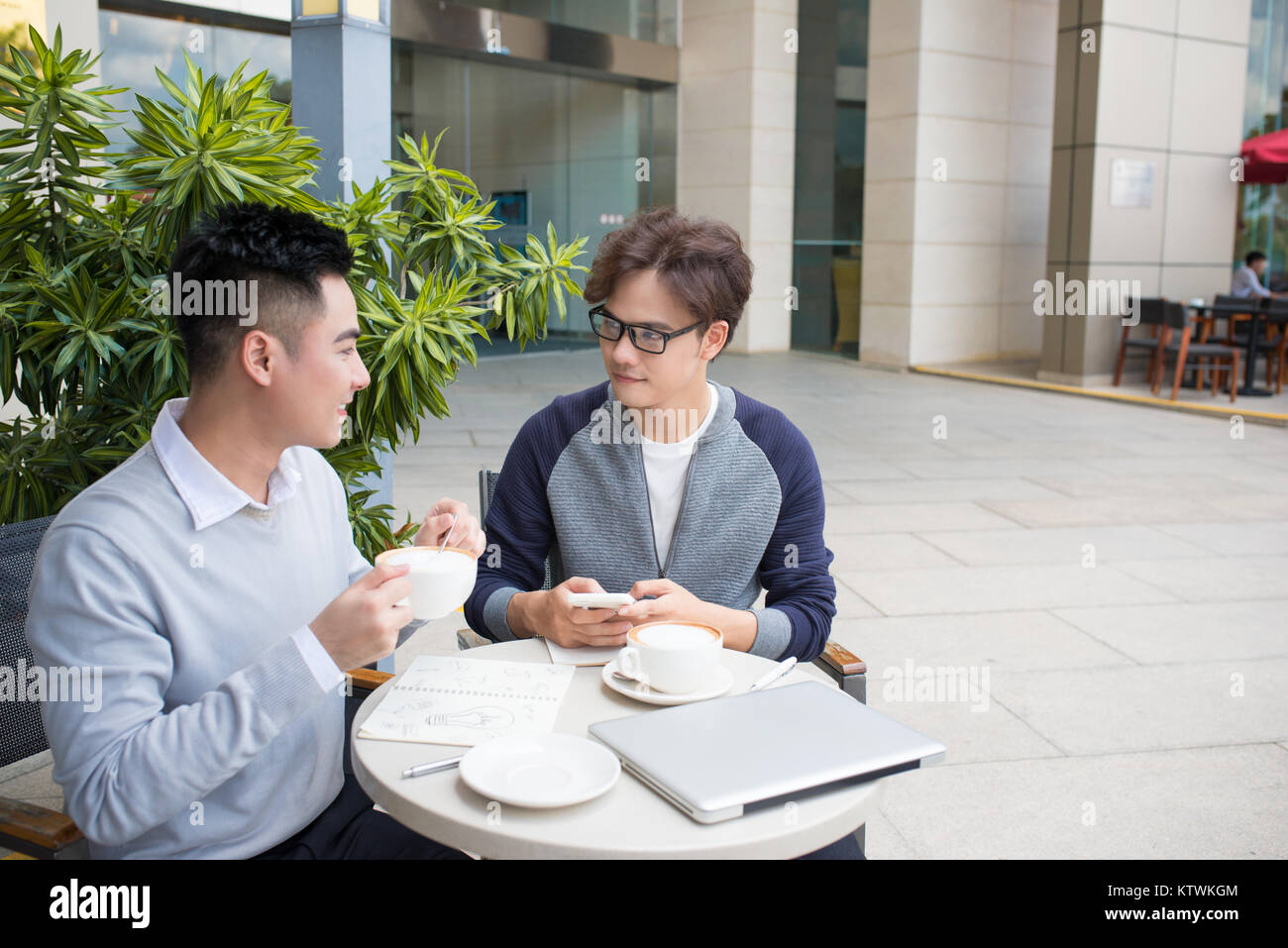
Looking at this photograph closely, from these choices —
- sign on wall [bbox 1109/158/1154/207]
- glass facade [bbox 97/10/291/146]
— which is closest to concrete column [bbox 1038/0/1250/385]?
sign on wall [bbox 1109/158/1154/207]

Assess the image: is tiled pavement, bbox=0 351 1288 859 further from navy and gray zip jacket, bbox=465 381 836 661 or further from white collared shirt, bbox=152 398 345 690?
white collared shirt, bbox=152 398 345 690

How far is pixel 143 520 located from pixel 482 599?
2.79ft

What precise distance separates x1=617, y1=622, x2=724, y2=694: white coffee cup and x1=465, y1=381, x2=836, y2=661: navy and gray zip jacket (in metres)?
0.55

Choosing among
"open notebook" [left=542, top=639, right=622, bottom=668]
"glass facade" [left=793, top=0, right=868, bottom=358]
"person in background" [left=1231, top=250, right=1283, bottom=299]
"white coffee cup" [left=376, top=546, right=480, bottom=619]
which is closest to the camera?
"white coffee cup" [left=376, top=546, right=480, bottom=619]

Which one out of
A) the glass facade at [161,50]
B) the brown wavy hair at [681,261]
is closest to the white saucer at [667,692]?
the brown wavy hair at [681,261]

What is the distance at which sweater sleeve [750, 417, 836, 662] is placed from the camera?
2340mm

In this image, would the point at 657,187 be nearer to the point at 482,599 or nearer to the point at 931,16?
the point at 931,16

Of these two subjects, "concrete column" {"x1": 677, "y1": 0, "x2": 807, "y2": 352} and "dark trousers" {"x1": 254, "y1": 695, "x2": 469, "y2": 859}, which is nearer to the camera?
"dark trousers" {"x1": 254, "y1": 695, "x2": 469, "y2": 859}

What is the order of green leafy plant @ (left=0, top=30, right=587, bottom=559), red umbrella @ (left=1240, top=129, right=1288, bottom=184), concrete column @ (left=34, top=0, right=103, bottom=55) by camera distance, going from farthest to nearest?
red umbrella @ (left=1240, top=129, right=1288, bottom=184) < concrete column @ (left=34, top=0, right=103, bottom=55) < green leafy plant @ (left=0, top=30, right=587, bottom=559)

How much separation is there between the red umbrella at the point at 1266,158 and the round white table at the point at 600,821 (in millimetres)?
13677

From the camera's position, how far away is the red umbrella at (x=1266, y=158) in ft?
41.5

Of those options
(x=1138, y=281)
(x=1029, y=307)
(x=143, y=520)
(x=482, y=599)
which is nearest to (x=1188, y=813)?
(x=482, y=599)

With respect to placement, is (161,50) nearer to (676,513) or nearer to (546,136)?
(546,136)
